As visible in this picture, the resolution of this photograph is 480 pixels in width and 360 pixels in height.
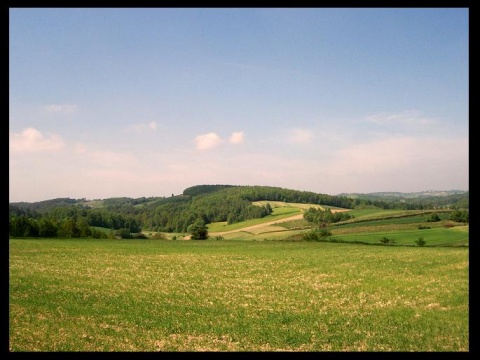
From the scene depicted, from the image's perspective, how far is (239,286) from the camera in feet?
56.9

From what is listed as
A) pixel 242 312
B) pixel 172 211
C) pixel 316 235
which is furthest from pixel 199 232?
pixel 242 312

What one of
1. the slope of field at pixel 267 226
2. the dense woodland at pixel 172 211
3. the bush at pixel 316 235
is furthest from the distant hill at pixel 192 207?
the bush at pixel 316 235

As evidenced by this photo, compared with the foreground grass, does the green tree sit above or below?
below

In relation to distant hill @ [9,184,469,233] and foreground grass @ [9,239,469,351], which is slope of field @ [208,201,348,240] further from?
foreground grass @ [9,239,469,351]

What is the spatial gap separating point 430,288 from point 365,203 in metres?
96.6

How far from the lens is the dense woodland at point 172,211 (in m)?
64.9

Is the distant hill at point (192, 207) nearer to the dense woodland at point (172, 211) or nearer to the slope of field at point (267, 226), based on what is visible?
the dense woodland at point (172, 211)

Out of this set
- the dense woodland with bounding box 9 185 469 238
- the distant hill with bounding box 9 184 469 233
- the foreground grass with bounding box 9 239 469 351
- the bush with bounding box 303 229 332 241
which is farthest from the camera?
the distant hill with bounding box 9 184 469 233

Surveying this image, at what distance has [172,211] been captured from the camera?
9450cm

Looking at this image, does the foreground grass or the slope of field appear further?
the slope of field

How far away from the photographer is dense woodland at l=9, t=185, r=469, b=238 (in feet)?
213

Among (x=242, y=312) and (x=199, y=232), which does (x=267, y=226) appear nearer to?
(x=199, y=232)

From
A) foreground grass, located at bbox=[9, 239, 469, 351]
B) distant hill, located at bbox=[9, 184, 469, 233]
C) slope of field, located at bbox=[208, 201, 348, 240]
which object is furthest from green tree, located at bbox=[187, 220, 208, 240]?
foreground grass, located at bbox=[9, 239, 469, 351]
